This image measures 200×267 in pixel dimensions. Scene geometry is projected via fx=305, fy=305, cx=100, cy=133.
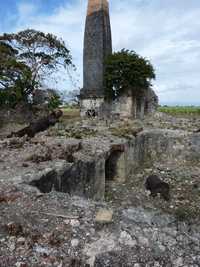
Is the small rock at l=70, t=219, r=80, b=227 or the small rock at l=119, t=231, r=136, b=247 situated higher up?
the small rock at l=70, t=219, r=80, b=227

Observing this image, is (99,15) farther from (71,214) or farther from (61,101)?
(71,214)

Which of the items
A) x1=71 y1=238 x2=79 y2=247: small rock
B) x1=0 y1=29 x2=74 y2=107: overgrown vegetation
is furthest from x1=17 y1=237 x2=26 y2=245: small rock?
x1=0 y1=29 x2=74 y2=107: overgrown vegetation

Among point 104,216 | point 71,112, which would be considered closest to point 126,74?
point 71,112

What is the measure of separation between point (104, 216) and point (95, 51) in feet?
70.4

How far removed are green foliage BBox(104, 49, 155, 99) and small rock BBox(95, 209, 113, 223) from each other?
60.0ft

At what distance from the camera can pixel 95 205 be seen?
4660 millimetres

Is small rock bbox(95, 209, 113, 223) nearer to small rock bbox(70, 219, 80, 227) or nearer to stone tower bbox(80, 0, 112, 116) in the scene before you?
small rock bbox(70, 219, 80, 227)

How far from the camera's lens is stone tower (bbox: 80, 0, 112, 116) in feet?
77.5

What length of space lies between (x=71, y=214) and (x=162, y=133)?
35.4 ft

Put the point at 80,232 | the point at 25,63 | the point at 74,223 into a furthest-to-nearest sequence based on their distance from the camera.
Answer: the point at 25,63
the point at 74,223
the point at 80,232

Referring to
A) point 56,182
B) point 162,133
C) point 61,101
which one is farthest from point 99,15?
point 56,182

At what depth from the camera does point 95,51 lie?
24.2 metres

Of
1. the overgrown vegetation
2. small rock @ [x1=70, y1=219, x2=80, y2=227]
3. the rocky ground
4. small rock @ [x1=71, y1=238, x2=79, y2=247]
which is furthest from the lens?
the overgrown vegetation

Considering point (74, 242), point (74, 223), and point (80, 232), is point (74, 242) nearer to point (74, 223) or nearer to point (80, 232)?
point (80, 232)
